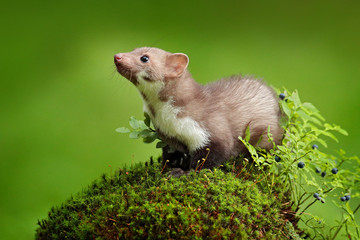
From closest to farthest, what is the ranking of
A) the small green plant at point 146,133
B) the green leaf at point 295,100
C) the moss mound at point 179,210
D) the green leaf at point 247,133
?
the moss mound at point 179,210 → the green leaf at point 247,133 → the green leaf at point 295,100 → the small green plant at point 146,133

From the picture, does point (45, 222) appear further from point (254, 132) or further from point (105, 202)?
point (254, 132)

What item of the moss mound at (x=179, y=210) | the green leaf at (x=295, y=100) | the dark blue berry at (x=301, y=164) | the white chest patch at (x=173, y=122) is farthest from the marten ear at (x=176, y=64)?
the dark blue berry at (x=301, y=164)

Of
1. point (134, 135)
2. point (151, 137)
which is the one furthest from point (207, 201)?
point (134, 135)

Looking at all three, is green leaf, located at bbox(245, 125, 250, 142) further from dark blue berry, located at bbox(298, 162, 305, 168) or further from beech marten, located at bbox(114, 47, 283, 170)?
dark blue berry, located at bbox(298, 162, 305, 168)

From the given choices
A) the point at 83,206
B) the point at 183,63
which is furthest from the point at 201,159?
the point at 83,206

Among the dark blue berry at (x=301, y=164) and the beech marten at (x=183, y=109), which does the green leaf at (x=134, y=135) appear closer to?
the beech marten at (x=183, y=109)

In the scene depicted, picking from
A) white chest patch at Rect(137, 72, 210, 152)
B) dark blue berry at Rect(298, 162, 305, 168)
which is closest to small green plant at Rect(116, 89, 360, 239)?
dark blue berry at Rect(298, 162, 305, 168)
